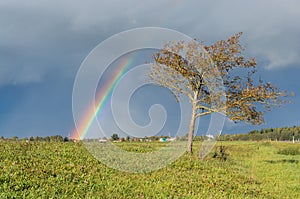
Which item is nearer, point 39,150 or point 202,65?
point 39,150

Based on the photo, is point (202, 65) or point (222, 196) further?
point (202, 65)

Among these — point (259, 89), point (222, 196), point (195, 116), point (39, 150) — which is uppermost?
point (259, 89)

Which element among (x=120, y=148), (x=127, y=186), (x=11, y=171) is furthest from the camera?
(x=120, y=148)

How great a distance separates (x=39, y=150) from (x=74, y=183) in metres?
4.80

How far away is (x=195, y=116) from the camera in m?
22.2

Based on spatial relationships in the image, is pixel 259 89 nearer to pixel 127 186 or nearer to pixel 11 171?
pixel 127 186

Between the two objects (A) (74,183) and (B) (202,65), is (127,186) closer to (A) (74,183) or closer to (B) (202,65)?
(A) (74,183)

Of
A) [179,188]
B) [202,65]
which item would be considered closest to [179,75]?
[202,65]

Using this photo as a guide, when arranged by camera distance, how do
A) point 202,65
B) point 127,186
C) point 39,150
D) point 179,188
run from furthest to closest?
point 202,65 → point 39,150 → point 179,188 → point 127,186

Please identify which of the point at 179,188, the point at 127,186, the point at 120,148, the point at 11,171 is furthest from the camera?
the point at 120,148

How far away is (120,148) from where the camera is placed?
1855 centimetres

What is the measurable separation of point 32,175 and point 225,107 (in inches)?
563

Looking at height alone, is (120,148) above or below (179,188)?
above

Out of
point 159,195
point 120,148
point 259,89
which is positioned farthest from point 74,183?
point 259,89
